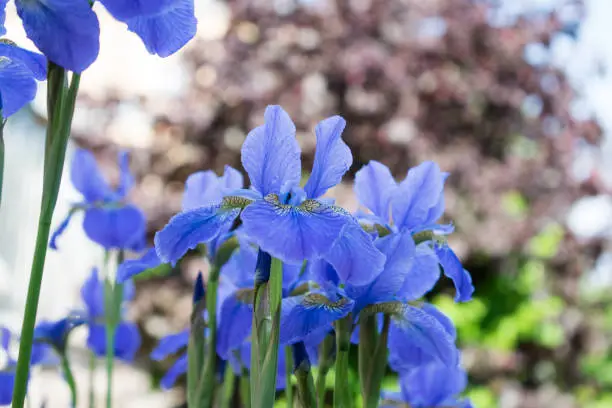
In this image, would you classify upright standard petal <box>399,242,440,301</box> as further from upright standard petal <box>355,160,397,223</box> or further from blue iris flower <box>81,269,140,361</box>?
blue iris flower <box>81,269,140,361</box>

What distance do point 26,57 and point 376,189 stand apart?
353mm

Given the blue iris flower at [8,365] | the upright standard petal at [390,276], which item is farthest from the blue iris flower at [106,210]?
the upright standard petal at [390,276]

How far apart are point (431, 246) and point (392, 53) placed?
3.27 meters

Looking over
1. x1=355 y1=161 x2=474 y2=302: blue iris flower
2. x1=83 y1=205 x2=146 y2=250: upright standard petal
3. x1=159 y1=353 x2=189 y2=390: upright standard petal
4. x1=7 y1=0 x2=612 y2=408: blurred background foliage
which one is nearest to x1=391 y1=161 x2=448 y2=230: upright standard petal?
x1=355 y1=161 x2=474 y2=302: blue iris flower

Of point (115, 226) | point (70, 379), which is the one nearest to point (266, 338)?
point (70, 379)

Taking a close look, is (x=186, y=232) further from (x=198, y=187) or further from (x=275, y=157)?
(x=198, y=187)

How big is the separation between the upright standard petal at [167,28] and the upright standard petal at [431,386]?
53 centimetres

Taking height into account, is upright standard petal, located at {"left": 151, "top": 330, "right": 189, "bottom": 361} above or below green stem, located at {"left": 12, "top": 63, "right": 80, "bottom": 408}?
below

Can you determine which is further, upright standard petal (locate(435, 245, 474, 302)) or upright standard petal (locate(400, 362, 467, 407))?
upright standard petal (locate(400, 362, 467, 407))

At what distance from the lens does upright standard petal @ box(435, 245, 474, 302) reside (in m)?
0.66

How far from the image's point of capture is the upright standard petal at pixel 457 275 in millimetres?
659

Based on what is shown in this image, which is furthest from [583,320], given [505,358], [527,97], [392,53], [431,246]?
[431,246]

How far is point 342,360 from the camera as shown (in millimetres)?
604

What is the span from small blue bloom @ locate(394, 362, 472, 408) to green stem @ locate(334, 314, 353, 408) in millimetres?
283
